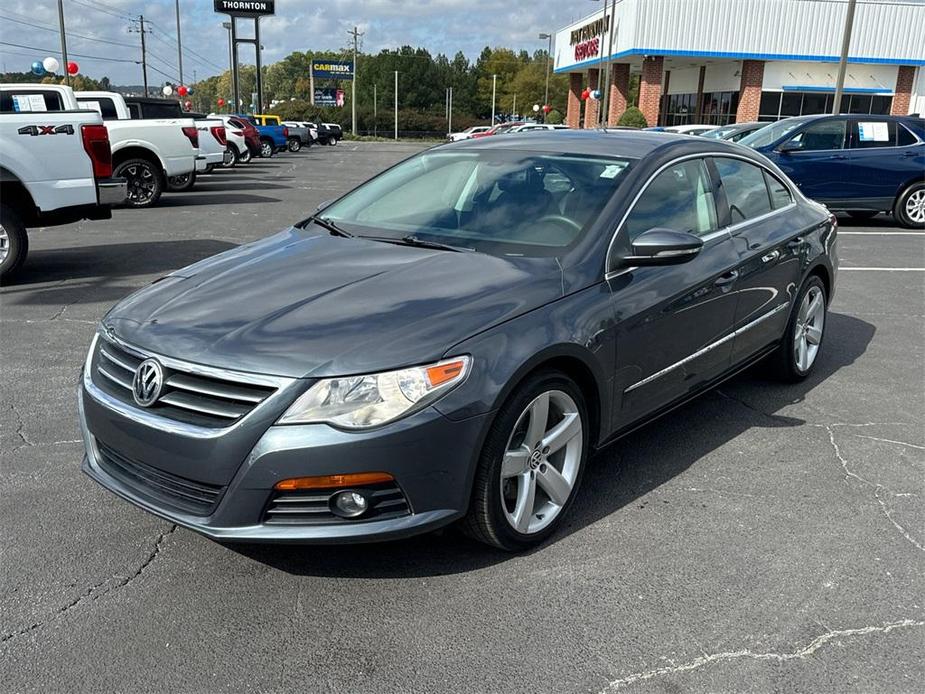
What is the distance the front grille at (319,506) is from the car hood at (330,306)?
0.40 metres

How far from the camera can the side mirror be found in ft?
11.8

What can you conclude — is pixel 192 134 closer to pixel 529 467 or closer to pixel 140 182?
pixel 140 182

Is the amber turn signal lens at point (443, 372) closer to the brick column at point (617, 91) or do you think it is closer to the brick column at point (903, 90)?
the brick column at point (903, 90)

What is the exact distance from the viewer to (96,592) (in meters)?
3.04

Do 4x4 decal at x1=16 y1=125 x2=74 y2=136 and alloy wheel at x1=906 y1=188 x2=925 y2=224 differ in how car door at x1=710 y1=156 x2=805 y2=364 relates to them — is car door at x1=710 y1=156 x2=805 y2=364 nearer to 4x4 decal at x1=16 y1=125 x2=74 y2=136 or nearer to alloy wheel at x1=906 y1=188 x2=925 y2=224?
4x4 decal at x1=16 y1=125 x2=74 y2=136

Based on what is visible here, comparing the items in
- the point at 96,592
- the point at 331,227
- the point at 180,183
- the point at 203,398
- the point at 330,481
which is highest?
the point at 331,227

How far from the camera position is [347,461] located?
276 cm

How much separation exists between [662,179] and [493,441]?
183cm

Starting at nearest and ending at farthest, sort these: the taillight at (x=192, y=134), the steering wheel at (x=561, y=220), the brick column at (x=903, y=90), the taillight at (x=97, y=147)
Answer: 1. the steering wheel at (x=561, y=220)
2. the taillight at (x=97, y=147)
3. the taillight at (x=192, y=134)
4. the brick column at (x=903, y=90)

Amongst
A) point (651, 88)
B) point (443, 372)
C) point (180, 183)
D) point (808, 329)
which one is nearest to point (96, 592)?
point (443, 372)

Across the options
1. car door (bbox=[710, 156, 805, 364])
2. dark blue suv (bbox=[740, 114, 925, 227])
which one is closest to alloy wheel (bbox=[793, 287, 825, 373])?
car door (bbox=[710, 156, 805, 364])

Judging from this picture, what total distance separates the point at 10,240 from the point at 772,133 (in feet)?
37.3

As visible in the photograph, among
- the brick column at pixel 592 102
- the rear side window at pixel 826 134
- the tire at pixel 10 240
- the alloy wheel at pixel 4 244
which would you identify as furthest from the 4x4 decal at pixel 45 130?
the brick column at pixel 592 102

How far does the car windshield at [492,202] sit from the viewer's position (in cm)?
383
